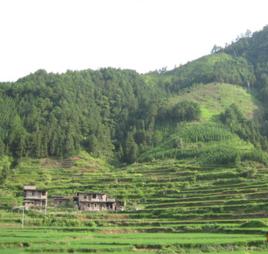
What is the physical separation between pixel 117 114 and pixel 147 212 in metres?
→ 80.9

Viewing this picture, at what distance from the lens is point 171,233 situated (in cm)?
5509

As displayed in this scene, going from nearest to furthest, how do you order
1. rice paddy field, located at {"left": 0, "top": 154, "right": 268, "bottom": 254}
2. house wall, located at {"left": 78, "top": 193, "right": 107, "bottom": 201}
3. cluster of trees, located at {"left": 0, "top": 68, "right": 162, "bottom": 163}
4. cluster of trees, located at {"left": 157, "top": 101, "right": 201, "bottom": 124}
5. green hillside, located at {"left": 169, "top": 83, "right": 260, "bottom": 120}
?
1. rice paddy field, located at {"left": 0, "top": 154, "right": 268, "bottom": 254}
2. house wall, located at {"left": 78, "top": 193, "right": 107, "bottom": 201}
3. cluster of trees, located at {"left": 0, "top": 68, "right": 162, "bottom": 163}
4. cluster of trees, located at {"left": 157, "top": 101, "right": 201, "bottom": 124}
5. green hillside, located at {"left": 169, "top": 83, "right": 260, "bottom": 120}

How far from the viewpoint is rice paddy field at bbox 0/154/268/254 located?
44.9m

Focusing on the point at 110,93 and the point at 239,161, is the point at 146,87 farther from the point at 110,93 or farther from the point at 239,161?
the point at 239,161

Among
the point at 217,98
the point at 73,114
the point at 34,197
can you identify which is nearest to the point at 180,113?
the point at 217,98

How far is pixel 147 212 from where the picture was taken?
6844 centimetres

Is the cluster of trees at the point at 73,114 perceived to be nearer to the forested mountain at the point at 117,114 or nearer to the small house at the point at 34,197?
the forested mountain at the point at 117,114

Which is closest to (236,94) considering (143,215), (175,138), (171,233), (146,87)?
(146,87)

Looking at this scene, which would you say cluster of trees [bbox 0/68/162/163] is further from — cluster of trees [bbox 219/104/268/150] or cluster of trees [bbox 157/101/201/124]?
cluster of trees [bbox 219/104/268/150]

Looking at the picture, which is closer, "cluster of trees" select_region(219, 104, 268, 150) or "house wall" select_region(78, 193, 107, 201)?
"house wall" select_region(78, 193, 107, 201)

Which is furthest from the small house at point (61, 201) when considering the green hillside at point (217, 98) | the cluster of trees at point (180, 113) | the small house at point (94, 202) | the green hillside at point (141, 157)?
the green hillside at point (217, 98)

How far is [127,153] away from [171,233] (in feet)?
219

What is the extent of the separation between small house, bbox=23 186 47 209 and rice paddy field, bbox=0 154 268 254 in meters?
1.45

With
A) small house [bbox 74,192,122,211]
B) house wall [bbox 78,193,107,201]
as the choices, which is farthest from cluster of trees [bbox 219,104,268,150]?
house wall [bbox 78,193,107,201]
